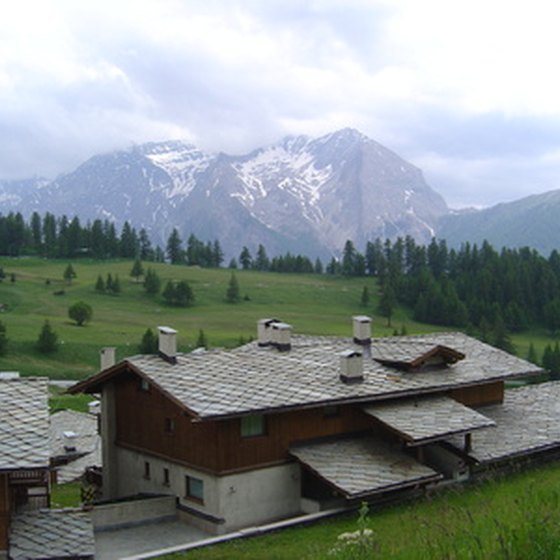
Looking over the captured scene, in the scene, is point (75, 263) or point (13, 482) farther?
point (75, 263)

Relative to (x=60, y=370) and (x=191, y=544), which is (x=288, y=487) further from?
(x=60, y=370)

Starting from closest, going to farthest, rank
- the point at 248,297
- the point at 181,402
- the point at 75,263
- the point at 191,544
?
the point at 191,544 < the point at 181,402 < the point at 248,297 < the point at 75,263

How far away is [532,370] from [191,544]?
2027cm

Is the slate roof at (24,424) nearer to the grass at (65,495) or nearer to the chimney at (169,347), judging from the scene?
the chimney at (169,347)

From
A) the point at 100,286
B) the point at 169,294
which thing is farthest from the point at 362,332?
the point at 100,286

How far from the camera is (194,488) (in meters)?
26.2

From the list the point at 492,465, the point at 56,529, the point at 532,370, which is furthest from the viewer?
the point at 532,370

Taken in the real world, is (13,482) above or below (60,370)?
above

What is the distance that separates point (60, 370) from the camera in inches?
3403

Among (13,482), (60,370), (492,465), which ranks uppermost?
(13,482)

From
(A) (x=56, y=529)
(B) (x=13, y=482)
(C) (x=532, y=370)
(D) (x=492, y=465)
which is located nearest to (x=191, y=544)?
(A) (x=56, y=529)

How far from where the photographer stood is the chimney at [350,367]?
2839cm

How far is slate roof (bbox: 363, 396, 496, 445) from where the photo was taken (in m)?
26.6

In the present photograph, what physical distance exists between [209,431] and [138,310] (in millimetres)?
110170
